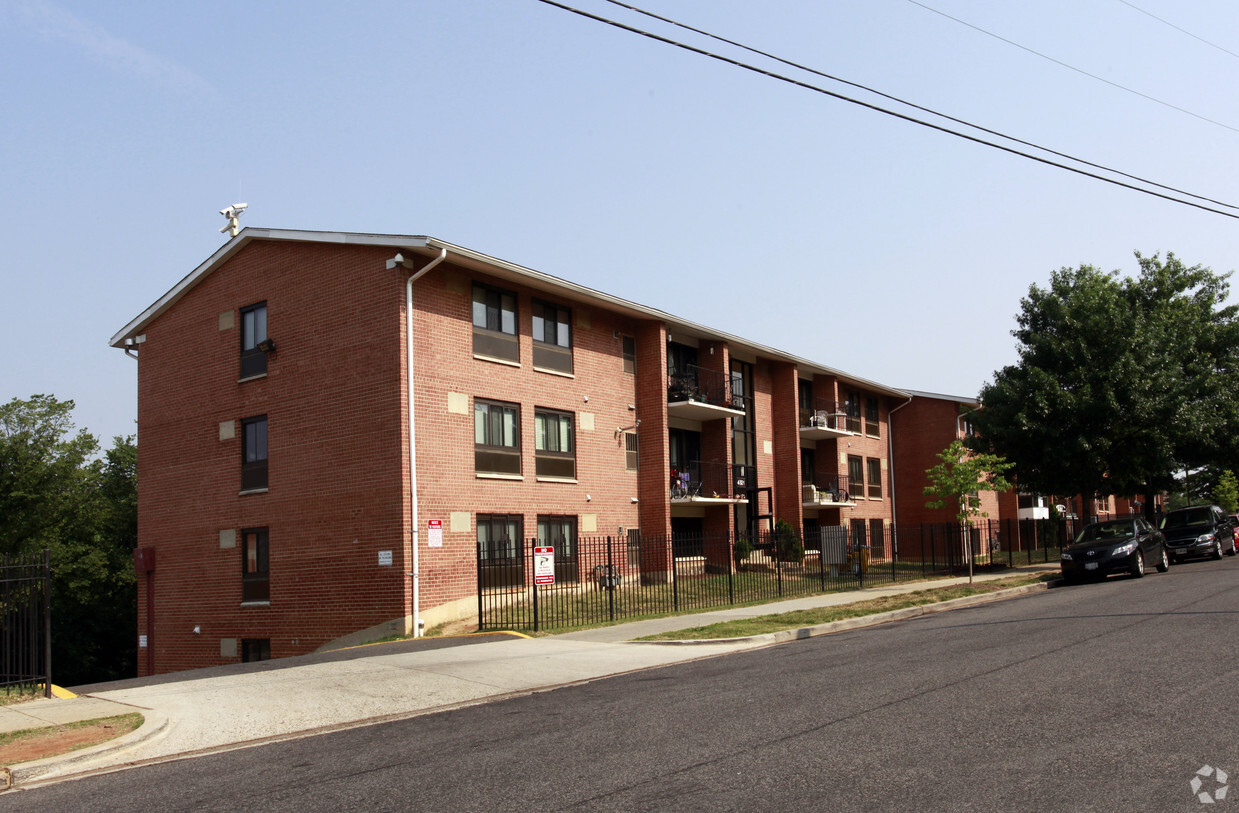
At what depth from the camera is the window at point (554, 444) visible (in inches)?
1016

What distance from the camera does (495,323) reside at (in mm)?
24953

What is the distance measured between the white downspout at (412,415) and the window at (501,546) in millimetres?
1802

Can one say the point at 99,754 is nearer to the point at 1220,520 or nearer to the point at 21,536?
the point at 1220,520

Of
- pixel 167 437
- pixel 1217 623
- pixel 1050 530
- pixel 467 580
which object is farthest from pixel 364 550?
pixel 1050 530

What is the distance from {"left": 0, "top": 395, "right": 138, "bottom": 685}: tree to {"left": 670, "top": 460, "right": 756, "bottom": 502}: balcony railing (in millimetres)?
30658

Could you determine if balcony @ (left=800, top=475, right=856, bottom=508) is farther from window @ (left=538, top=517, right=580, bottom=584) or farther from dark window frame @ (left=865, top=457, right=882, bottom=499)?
window @ (left=538, top=517, right=580, bottom=584)

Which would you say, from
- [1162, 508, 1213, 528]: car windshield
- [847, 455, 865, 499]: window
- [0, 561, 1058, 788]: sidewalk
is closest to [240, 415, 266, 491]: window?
[0, 561, 1058, 788]: sidewalk

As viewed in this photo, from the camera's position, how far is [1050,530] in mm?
43312

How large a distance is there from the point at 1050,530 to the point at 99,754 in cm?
4199

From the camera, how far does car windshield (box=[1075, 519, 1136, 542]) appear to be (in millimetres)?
25464

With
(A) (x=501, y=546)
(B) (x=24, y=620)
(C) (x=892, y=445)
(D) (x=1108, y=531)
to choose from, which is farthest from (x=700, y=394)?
(B) (x=24, y=620)

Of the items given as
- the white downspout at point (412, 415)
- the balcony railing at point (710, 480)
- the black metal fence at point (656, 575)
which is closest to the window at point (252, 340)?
the white downspout at point (412, 415)

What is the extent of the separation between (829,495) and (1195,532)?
13111mm

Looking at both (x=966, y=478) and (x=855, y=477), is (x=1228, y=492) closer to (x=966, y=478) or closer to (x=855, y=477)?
(x=855, y=477)
